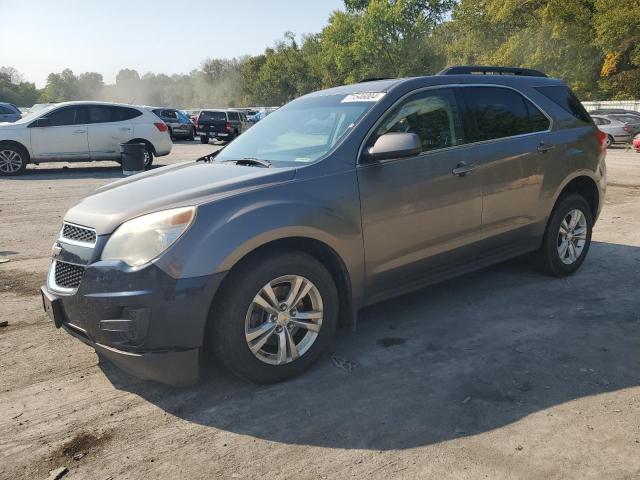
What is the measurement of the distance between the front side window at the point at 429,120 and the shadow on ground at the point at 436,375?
1381mm

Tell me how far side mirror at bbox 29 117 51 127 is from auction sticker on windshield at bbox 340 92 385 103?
11.7m

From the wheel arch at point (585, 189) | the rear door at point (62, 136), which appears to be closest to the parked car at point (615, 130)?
the wheel arch at point (585, 189)

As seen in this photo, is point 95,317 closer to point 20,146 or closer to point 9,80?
point 20,146

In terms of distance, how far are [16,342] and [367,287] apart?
2.58 meters

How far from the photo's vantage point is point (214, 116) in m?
27.8

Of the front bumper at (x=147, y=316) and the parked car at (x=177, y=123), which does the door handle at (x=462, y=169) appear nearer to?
the front bumper at (x=147, y=316)

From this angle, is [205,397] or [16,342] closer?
[205,397]

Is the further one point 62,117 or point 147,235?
point 62,117

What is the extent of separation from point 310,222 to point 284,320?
61 centimetres

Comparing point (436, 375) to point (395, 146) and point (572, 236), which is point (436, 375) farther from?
point (572, 236)

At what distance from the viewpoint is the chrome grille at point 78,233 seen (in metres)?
3.21

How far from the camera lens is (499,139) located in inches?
180

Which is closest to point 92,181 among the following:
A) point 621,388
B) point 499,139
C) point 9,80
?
point 499,139

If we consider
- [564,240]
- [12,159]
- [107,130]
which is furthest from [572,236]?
[12,159]
